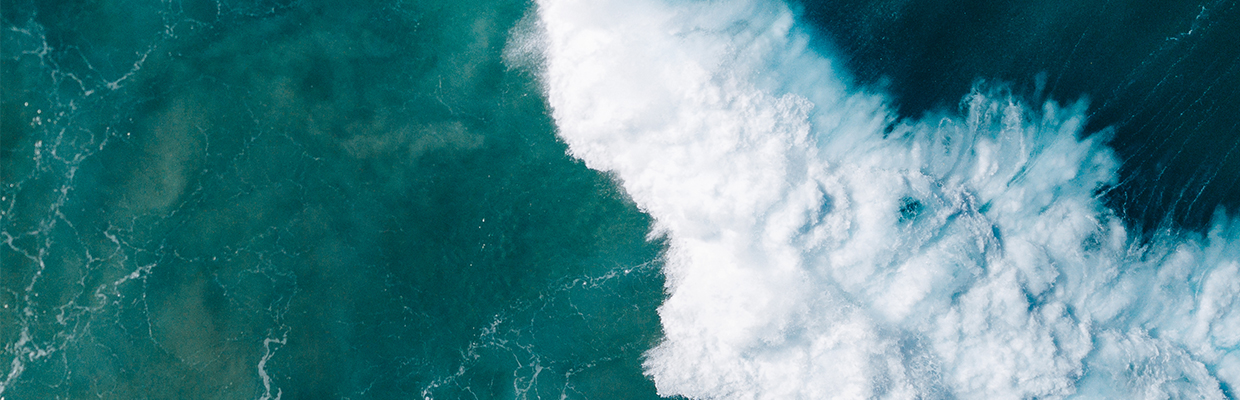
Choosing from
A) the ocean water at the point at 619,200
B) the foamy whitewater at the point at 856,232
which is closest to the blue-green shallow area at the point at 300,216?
the ocean water at the point at 619,200

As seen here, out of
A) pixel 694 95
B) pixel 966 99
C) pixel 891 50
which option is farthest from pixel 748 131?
pixel 966 99

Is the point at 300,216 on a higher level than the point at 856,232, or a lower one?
higher

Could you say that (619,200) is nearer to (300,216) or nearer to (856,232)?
(856,232)

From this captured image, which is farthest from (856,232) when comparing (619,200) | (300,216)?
(300,216)

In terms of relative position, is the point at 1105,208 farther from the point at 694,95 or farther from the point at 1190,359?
the point at 694,95

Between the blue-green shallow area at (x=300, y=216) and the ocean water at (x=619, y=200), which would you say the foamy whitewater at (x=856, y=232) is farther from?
the blue-green shallow area at (x=300, y=216)
